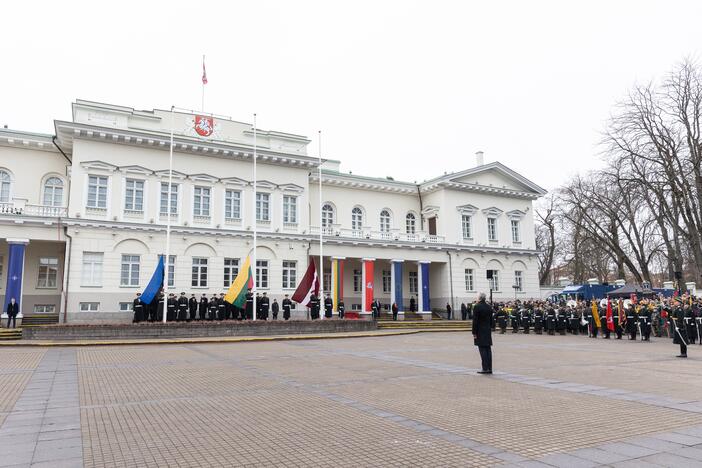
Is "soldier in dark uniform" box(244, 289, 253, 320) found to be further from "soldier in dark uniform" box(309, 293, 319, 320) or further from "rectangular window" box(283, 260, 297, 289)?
"rectangular window" box(283, 260, 297, 289)

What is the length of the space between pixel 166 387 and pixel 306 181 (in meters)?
A: 27.2

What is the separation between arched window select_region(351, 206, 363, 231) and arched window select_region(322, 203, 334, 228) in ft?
5.88

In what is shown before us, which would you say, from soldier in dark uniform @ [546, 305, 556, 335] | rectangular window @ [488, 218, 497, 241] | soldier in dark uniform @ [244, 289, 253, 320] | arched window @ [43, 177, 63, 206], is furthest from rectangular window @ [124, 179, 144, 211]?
rectangular window @ [488, 218, 497, 241]

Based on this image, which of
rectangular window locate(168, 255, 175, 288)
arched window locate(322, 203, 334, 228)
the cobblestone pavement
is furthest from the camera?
arched window locate(322, 203, 334, 228)

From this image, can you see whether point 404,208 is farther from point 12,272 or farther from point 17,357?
point 17,357

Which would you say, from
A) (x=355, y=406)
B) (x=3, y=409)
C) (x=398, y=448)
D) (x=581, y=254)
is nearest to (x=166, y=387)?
(x=3, y=409)

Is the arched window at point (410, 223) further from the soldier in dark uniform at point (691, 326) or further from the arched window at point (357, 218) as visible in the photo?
the soldier in dark uniform at point (691, 326)

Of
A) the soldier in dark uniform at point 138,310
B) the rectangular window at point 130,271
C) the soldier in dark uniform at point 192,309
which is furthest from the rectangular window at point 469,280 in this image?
the soldier in dark uniform at point 138,310

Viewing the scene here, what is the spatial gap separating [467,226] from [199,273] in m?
22.7

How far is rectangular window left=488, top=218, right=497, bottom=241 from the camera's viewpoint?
4462cm

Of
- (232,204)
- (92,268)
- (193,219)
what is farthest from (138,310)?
(232,204)

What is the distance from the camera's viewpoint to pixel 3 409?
26.4ft

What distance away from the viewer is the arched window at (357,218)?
40.9 metres

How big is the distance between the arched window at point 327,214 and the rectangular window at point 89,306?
1696 cm
